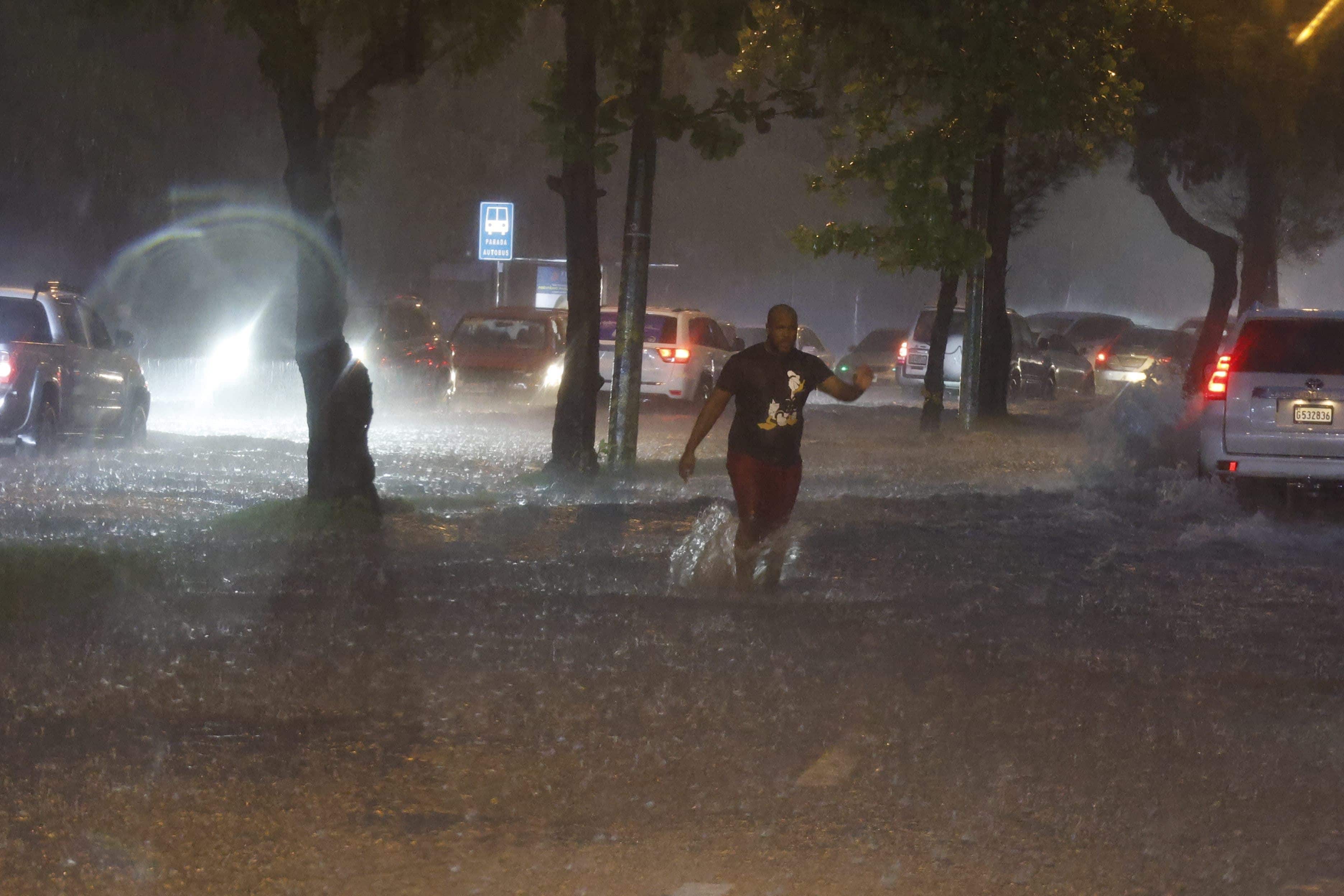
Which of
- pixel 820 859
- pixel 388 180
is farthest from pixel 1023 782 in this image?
pixel 388 180

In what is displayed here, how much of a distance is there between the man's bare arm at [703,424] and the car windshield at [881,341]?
28943 mm

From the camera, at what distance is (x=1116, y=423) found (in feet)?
71.9

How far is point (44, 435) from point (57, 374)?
638 mm

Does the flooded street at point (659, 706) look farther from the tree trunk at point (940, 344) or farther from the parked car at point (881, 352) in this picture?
the parked car at point (881, 352)

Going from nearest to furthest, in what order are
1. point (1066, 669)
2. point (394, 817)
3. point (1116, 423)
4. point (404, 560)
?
point (394, 817) → point (1066, 669) → point (404, 560) → point (1116, 423)

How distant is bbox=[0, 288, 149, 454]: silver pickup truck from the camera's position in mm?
16516

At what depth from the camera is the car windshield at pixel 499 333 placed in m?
27.9

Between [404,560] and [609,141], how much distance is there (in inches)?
239

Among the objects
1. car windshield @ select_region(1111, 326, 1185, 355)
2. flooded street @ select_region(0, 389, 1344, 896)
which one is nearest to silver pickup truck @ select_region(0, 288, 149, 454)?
flooded street @ select_region(0, 389, 1344, 896)

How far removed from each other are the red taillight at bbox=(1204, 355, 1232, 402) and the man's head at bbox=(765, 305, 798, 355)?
628 cm

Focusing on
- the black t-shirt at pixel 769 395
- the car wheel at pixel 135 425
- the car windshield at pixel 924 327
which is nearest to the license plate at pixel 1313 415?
the black t-shirt at pixel 769 395

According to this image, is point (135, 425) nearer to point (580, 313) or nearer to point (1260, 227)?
point (580, 313)

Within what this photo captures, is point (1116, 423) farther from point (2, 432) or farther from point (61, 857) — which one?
point (61, 857)

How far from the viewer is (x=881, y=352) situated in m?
39.2
